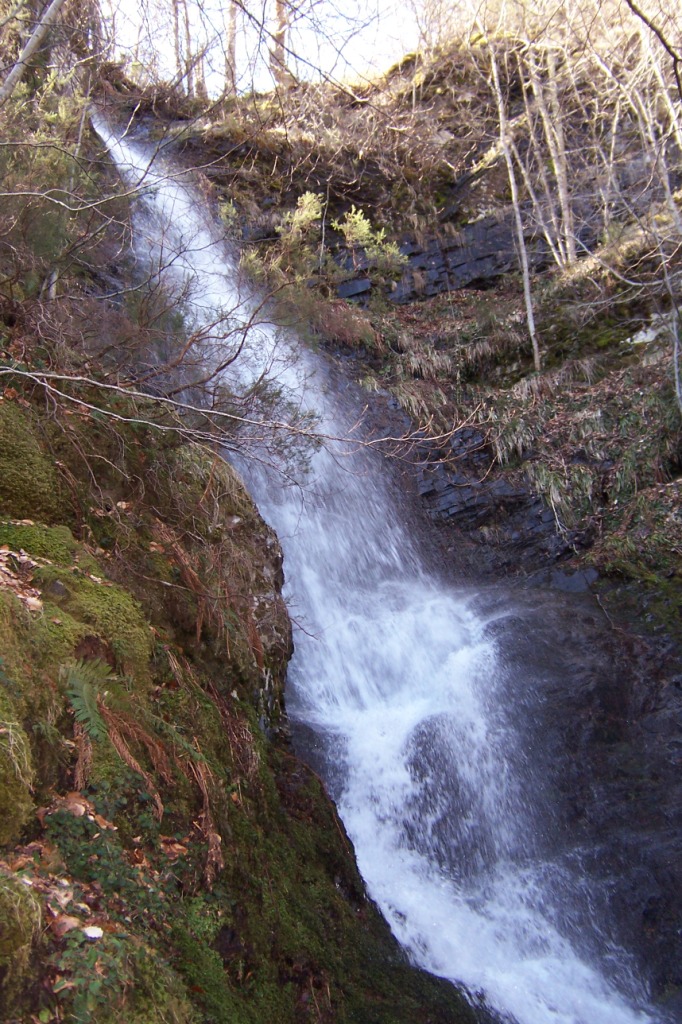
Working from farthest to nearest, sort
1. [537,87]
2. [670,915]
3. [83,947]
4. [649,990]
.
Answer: [537,87], [670,915], [649,990], [83,947]

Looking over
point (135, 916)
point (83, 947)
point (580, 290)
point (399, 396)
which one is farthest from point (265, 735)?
Result: point (580, 290)

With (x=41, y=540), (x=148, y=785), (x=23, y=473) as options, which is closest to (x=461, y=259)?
(x=23, y=473)

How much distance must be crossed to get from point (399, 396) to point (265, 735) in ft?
26.5

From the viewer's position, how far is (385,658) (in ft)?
24.2

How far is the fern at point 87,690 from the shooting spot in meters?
3.04

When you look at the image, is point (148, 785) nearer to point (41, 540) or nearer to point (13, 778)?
point (13, 778)

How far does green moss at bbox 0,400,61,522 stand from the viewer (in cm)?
412

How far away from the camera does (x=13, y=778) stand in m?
2.57

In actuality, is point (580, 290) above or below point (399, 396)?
above

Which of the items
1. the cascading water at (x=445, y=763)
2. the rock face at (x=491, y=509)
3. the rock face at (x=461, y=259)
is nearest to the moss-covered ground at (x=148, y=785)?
the cascading water at (x=445, y=763)

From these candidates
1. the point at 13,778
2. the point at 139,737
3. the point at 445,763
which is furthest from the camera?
the point at 445,763

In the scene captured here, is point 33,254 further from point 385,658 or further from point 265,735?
point 385,658

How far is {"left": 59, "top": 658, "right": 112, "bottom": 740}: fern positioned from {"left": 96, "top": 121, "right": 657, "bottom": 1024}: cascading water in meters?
2.04

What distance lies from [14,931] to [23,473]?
9.27 feet
